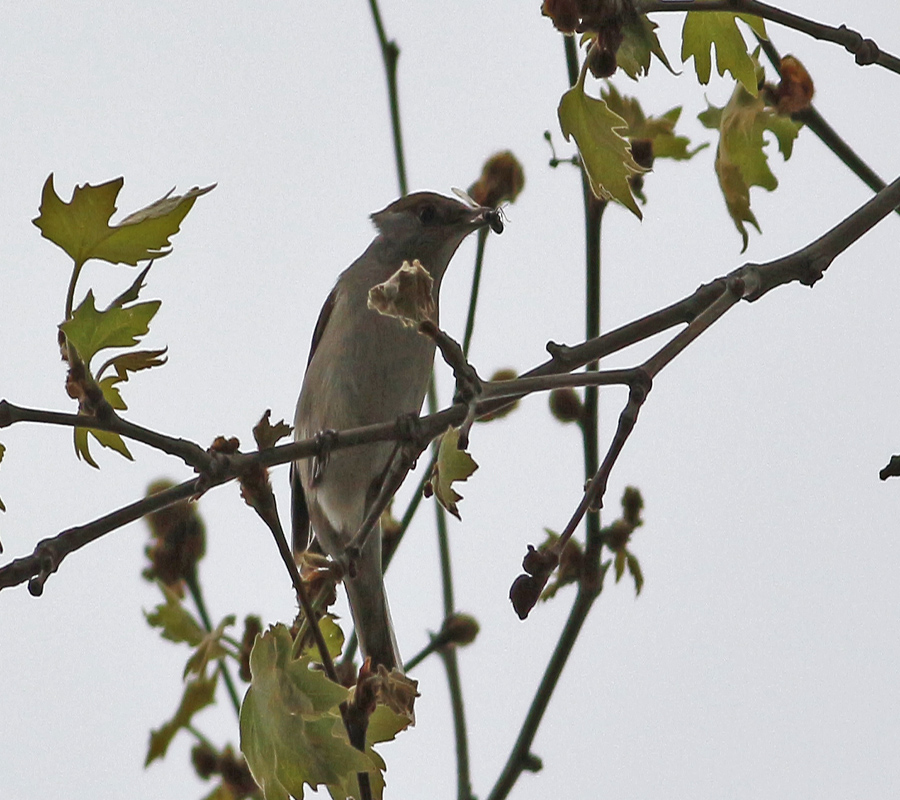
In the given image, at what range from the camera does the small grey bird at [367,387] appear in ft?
10.0

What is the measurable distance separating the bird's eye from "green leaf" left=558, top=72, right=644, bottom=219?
1.77m

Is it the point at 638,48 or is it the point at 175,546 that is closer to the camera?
the point at 638,48

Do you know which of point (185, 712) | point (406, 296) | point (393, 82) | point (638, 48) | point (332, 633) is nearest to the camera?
point (406, 296)

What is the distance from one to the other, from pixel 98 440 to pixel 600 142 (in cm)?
76

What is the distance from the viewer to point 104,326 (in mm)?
1377

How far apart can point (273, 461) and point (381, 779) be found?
17.6 inches

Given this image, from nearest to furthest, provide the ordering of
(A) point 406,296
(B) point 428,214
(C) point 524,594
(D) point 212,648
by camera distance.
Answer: (C) point 524,594 < (A) point 406,296 < (D) point 212,648 < (B) point 428,214

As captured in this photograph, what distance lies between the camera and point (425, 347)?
318cm

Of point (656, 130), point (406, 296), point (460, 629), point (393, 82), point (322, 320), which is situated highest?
point (322, 320)

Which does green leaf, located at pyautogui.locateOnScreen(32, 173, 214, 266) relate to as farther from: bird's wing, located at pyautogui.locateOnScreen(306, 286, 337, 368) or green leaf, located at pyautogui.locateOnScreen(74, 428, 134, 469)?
bird's wing, located at pyautogui.locateOnScreen(306, 286, 337, 368)

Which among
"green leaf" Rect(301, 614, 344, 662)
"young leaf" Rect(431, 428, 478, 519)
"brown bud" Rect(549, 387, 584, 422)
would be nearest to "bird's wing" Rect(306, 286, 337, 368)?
"brown bud" Rect(549, 387, 584, 422)

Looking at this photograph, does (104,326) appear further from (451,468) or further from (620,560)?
(620,560)

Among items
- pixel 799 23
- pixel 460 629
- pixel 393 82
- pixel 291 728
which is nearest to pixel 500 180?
pixel 393 82

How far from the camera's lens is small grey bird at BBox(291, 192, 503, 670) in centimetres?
305
